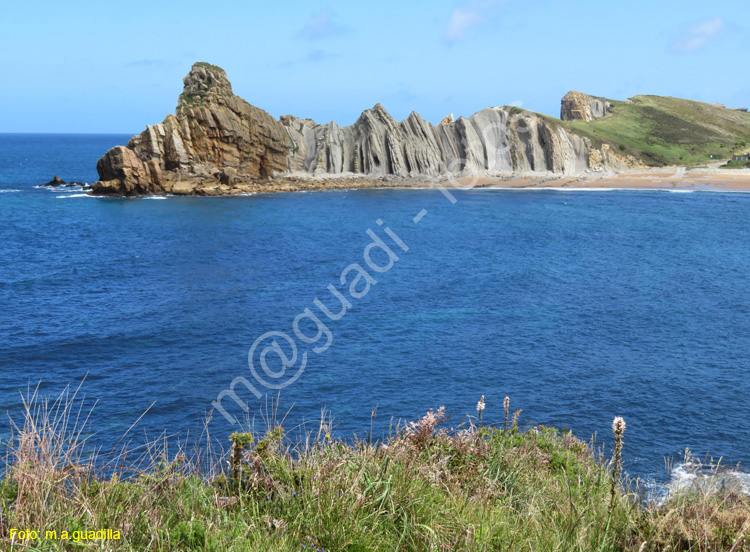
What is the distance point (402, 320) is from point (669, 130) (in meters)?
144

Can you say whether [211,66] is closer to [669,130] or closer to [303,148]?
[303,148]

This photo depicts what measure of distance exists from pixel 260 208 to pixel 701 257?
48020mm

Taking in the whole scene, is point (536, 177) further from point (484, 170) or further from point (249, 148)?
point (249, 148)

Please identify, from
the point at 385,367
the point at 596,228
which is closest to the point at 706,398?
the point at 385,367

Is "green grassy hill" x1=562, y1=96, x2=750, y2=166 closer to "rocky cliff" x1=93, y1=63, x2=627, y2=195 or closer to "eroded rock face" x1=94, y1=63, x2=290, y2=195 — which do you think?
"rocky cliff" x1=93, y1=63, x2=627, y2=195

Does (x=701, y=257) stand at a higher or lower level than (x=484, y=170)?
lower

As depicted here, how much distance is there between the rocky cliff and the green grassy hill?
1063cm

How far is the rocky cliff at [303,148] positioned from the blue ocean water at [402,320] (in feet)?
55.0

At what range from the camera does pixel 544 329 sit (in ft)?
108

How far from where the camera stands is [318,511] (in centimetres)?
688

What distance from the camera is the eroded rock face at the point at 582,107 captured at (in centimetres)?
17225

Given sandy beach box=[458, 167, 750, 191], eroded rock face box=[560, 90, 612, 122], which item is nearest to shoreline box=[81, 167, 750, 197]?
sandy beach box=[458, 167, 750, 191]

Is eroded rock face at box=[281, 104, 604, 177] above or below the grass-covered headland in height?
above

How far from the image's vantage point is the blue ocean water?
78.2 ft
